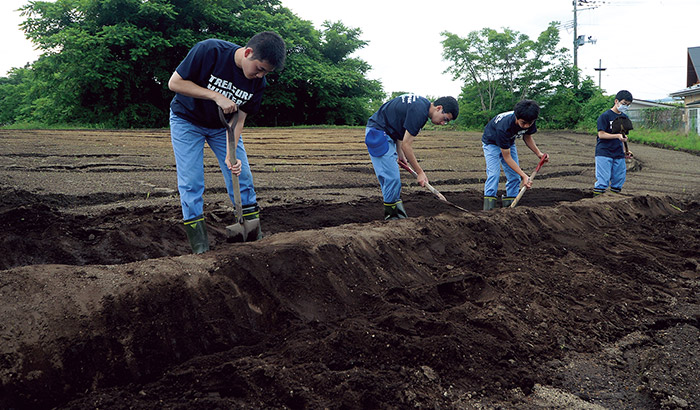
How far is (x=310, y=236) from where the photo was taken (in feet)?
12.3

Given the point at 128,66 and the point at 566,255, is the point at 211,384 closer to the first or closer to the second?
the point at 566,255

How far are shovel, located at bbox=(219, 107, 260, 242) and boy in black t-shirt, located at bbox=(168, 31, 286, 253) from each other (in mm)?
57

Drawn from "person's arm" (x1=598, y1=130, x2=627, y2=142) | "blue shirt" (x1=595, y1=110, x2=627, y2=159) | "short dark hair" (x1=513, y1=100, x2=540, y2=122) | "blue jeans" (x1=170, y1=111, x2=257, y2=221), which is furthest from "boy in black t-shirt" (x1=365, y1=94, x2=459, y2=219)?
"blue shirt" (x1=595, y1=110, x2=627, y2=159)

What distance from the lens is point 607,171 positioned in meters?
7.45

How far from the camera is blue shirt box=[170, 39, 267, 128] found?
345 cm

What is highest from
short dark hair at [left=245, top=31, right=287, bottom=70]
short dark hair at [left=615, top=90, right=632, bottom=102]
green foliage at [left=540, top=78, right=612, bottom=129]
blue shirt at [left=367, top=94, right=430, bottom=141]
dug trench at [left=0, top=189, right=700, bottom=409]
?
green foliage at [left=540, top=78, right=612, bottom=129]

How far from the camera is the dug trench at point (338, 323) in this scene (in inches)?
87.2

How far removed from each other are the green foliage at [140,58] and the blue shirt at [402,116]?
17971 millimetres

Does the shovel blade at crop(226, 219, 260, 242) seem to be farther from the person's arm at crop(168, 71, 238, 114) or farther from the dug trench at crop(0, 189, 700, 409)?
the person's arm at crop(168, 71, 238, 114)

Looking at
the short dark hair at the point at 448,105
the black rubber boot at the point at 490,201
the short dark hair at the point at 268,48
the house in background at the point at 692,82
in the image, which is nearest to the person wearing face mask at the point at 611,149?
the black rubber boot at the point at 490,201

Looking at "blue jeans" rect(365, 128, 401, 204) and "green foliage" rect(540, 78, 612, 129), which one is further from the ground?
"green foliage" rect(540, 78, 612, 129)

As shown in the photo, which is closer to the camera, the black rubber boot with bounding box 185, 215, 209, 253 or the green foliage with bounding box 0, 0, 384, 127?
the black rubber boot with bounding box 185, 215, 209, 253

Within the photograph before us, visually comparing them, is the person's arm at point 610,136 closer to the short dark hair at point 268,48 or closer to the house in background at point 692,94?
the short dark hair at point 268,48

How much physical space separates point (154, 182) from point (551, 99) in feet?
98.5
